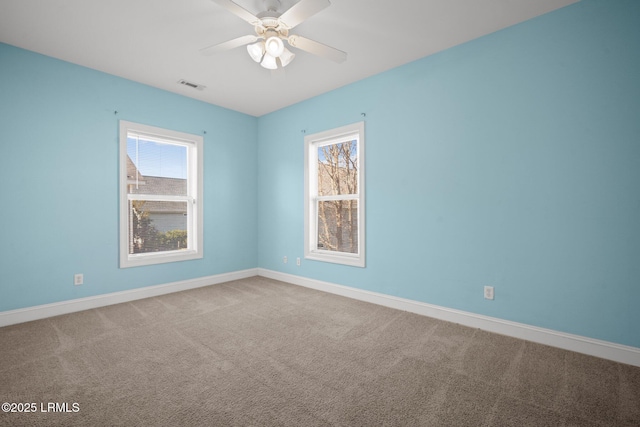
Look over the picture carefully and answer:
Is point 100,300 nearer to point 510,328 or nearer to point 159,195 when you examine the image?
point 159,195

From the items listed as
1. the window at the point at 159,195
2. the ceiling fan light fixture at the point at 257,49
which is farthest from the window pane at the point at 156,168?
the ceiling fan light fixture at the point at 257,49

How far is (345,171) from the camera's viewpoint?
4.11m

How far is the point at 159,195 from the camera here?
4.04 meters

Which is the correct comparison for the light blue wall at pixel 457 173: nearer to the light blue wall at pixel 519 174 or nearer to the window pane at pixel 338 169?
the light blue wall at pixel 519 174

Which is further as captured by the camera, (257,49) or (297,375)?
(257,49)

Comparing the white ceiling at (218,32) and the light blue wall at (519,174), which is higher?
the white ceiling at (218,32)

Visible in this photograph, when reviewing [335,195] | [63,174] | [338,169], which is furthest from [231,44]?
[63,174]

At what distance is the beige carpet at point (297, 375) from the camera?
5.34ft

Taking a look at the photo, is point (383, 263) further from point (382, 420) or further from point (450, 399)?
point (382, 420)

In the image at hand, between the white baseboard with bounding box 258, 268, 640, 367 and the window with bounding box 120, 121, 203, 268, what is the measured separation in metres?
2.34

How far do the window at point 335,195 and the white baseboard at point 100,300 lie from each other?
63.5 inches

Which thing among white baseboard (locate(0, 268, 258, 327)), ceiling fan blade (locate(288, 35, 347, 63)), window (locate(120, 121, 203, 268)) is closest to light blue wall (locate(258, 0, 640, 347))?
ceiling fan blade (locate(288, 35, 347, 63))

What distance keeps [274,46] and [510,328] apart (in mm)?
3145

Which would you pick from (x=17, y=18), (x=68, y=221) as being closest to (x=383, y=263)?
(x=68, y=221)
